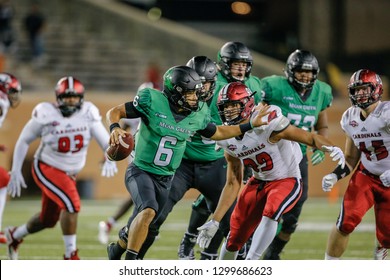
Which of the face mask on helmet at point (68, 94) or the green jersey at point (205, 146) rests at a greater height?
the face mask on helmet at point (68, 94)

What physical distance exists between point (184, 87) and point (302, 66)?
57.1 inches

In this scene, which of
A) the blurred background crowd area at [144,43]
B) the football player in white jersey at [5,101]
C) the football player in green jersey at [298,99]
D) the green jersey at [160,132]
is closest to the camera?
the green jersey at [160,132]

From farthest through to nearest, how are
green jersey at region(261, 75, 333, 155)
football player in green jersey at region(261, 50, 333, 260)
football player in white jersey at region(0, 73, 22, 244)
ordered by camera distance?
1. football player in white jersey at region(0, 73, 22, 244)
2. green jersey at region(261, 75, 333, 155)
3. football player in green jersey at region(261, 50, 333, 260)

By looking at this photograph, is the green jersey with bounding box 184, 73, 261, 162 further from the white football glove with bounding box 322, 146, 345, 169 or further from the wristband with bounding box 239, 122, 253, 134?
the white football glove with bounding box 322, 146, 345, 169

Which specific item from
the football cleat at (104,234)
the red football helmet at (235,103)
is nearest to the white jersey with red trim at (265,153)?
the red football helmet at (235,103)

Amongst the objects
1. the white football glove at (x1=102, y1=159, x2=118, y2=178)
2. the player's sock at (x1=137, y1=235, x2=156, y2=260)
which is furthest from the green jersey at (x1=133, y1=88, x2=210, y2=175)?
the white football glove at (x1=102, y1=159, x2=118, y2=178)

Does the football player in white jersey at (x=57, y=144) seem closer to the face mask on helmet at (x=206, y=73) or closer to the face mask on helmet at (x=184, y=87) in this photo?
the face mask on helmet at (x=206, y=73)

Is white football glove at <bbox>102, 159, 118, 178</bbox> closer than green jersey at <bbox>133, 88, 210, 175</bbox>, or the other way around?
green jersey at <bbox>133, 88, 210, 175</bbox>

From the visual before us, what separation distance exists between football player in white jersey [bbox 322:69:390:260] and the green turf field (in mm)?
1285

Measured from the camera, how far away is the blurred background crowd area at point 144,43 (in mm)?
14758

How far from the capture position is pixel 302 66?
22.2ft

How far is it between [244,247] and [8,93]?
2.54 m

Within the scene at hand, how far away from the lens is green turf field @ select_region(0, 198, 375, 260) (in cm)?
743

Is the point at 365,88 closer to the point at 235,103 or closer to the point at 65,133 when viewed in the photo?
the point at 235,103
